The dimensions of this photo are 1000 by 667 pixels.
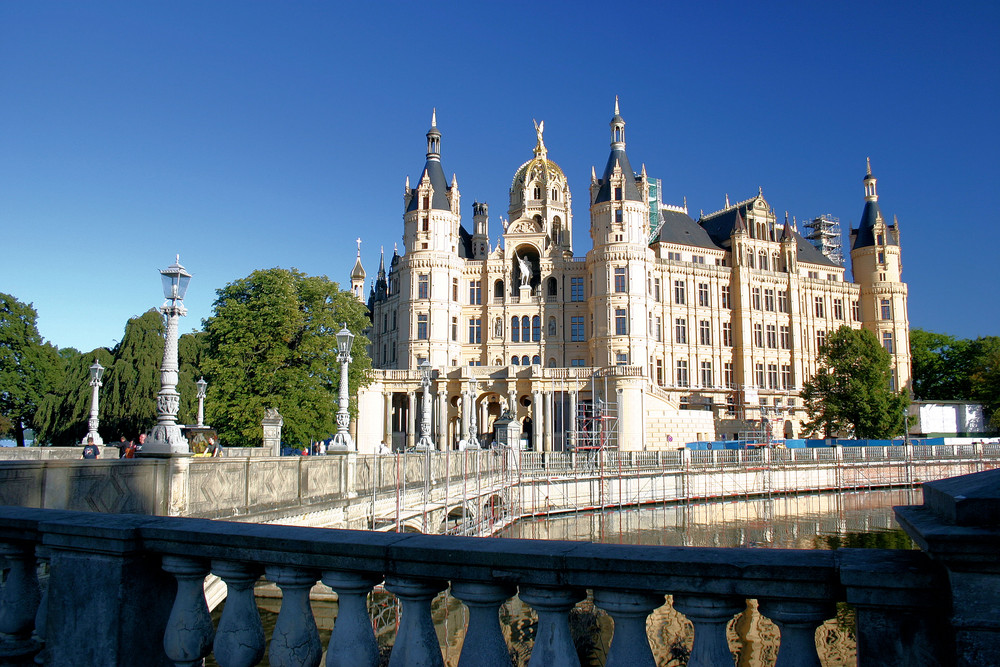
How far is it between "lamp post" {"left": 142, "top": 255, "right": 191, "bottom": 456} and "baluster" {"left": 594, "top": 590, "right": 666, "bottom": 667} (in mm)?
10234

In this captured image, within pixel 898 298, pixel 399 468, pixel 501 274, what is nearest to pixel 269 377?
pixel 399 468

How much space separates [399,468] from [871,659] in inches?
728

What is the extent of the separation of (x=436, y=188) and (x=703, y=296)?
2672 centimetres

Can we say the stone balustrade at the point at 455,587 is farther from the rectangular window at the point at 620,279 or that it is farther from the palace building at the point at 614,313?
the rectangular window at the point at 620,279

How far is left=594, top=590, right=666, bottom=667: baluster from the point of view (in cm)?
296

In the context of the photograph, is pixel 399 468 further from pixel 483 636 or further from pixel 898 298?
pixel 898 298

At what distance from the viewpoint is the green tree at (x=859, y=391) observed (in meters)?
57.3

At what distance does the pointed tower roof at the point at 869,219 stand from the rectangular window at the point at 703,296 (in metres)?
19.7

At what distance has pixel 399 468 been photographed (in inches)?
809

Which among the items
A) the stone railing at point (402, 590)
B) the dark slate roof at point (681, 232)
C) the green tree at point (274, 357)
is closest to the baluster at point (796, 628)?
the stone railing at point (402, 590)

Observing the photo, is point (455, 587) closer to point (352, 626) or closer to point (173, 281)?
point (352, 626)

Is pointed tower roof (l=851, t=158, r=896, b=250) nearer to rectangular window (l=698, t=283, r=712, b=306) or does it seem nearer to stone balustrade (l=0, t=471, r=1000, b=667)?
rectangular window (l=698, t=283, r=712, b=306)

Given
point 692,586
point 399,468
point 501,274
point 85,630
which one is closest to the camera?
point 692,586

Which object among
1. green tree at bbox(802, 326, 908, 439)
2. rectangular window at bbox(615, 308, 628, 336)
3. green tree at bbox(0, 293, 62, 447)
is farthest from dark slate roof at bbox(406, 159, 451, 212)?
green tree at bbox(802, 326, 908, 439)
